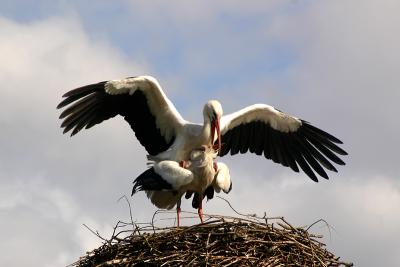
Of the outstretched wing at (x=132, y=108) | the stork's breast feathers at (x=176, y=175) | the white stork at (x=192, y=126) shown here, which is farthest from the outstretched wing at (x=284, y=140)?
the stork's breast feathers at (x=176, y=175)

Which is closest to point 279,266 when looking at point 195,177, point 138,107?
point 195,177

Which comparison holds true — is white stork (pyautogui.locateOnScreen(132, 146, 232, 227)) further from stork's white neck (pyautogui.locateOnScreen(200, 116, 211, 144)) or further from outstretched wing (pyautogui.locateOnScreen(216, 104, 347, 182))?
outstretched wing (pyautogui.locateOnScreen(216, 104, 347, 182))

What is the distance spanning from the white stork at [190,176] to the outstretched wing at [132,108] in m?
0.70

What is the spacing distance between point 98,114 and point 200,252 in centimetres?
364

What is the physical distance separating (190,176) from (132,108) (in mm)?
1632

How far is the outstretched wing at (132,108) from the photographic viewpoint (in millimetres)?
12336

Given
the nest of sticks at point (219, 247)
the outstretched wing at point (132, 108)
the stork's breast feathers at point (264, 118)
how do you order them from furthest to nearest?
1. the stork's breast feathers at point (264, 118)
2. the outstretched wing at point (132, 108)
3. the nest of sticks at point (219, 247)

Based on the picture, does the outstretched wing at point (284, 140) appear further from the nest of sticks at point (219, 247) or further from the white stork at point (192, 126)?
the nest of sticks at point (219, 247)

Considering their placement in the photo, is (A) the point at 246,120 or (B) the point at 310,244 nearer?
(B) the point at 310,244

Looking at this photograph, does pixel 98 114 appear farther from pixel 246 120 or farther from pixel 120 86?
pixel 246 120

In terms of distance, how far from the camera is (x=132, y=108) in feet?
41.5

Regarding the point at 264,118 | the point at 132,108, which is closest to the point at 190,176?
the point at 132,108

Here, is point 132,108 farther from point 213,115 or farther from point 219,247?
point 219,247

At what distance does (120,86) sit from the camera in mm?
12391
